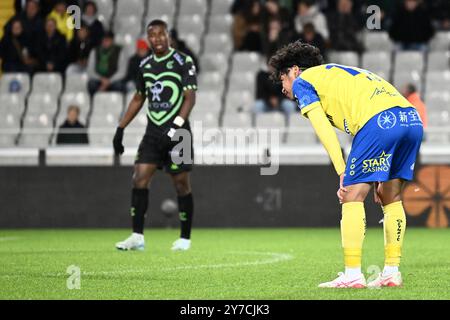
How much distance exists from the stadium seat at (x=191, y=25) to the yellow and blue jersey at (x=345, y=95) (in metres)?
12.5

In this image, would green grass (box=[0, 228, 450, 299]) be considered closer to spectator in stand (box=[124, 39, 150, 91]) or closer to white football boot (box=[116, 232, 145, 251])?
white football boot (box=[116, 232, 145, 251])

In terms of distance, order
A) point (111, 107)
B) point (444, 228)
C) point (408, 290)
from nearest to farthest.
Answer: point (408, 290) < point (444, 228) < point (111, 107)

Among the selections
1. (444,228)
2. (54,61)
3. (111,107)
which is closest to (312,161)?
(444,228)

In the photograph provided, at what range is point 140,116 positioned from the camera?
1750 cm

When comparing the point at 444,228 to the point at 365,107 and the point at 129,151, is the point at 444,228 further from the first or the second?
the point at 365,107

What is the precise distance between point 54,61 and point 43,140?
8.49 feet

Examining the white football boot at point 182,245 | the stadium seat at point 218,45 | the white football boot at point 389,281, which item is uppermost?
the stadium seat at point 218,45

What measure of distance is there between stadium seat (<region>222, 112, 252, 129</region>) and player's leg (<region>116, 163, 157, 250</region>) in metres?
5.98

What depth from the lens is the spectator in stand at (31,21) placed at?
18.7m

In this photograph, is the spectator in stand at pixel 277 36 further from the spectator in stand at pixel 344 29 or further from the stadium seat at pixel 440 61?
the stadium seat at pixel 440 61

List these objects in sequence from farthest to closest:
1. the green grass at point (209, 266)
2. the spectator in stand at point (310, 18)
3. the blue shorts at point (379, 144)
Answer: the spectator in stand at point (310, 18) → the blue shorts at point (379, 144) → the green grass at point (209, 266)

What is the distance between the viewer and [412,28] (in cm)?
1850

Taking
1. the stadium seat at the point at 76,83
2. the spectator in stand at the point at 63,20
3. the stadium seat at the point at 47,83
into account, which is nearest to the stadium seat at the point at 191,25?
the spectator in stand at the point at 63,20

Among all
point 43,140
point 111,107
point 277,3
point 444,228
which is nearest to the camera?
point 444,228
